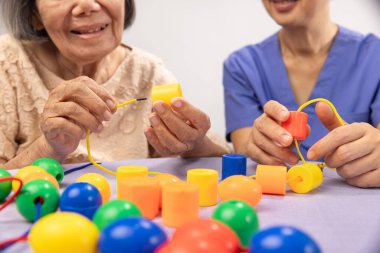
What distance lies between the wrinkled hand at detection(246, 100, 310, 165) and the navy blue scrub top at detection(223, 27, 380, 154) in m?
0.33

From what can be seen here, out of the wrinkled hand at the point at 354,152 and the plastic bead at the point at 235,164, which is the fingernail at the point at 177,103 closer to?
the plastic bead at the point at 235,164

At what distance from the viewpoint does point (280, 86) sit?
135 centimetres

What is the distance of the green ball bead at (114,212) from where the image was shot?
541mm

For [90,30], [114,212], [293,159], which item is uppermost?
[90,30]

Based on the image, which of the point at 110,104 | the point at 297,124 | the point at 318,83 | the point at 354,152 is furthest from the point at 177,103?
the point at 318,83

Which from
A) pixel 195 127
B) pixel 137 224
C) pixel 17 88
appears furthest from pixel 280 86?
pixel 137 224

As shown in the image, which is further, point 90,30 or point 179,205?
point 90,30

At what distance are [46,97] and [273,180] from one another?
773 mm

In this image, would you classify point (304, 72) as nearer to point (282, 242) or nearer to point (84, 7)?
point (84, 7)

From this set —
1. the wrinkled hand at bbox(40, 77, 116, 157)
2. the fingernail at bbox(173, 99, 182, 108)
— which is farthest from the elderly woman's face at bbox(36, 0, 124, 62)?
the fingernail at bbox(173, 99, 182, 108)

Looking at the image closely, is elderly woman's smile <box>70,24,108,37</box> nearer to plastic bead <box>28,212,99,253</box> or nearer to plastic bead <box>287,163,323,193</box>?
plastic bead <box>287,163,323,193</box>

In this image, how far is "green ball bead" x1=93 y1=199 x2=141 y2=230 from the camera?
0.54m

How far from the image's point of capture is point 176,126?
0.97 meters

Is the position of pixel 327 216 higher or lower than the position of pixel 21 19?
lower
